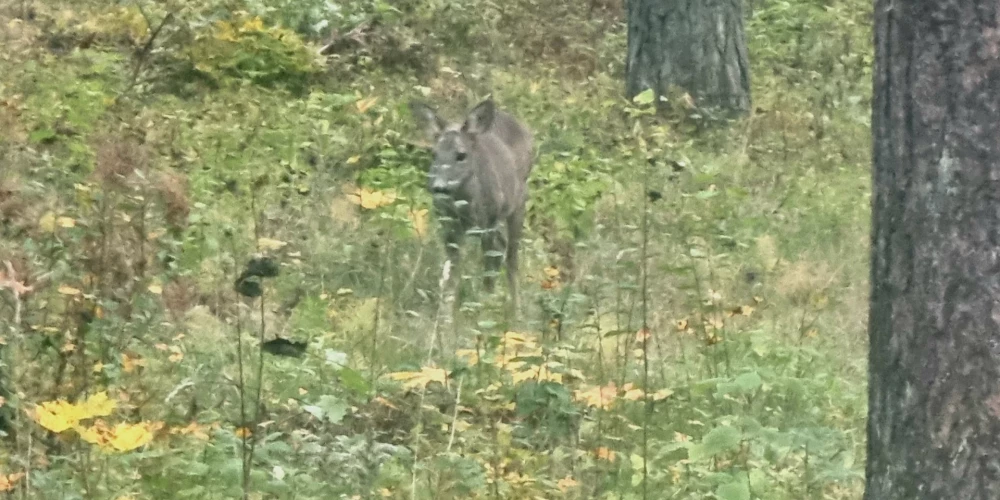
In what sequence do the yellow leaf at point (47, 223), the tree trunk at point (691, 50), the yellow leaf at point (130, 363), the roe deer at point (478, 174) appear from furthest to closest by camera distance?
1. the tree trunk at point (691, 50)
2. the roe deer at point (478, 174)
3. the yellow leaf at point (47, 223)
4. the yellow leaf at point (130, 363)

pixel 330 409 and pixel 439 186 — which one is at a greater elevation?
pixel 330 409

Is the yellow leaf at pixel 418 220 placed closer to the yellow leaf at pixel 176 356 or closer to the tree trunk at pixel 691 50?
the yellow leaf at pixel 176 356

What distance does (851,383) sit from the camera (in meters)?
6.92

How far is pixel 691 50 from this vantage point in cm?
1336

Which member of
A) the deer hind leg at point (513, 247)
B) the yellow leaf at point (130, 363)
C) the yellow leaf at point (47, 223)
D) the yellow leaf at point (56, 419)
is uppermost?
Answer: the yellow leaf at point (56, 419)

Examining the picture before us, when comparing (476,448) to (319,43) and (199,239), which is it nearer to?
(199,239)

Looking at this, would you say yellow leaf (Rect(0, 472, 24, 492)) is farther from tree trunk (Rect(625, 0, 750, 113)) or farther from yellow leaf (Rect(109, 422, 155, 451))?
tree trunk (Rect(625, 0, 750, 113))

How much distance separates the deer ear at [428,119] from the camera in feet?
32.4

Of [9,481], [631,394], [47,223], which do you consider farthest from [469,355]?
[9,481]

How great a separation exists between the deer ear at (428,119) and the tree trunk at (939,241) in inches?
235

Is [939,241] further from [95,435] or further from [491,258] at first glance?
[491,258]

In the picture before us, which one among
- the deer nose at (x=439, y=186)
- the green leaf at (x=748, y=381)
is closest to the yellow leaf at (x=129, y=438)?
the green leaf at (x=748, y=381)

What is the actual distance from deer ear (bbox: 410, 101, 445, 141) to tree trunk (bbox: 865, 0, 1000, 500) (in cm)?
597

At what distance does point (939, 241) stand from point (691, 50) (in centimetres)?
961
